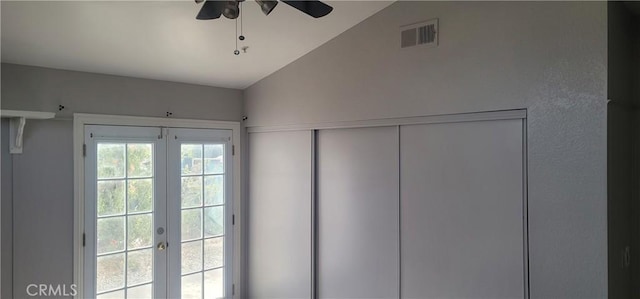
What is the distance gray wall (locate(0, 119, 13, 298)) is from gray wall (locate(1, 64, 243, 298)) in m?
0.01

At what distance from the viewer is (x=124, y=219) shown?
340 cm

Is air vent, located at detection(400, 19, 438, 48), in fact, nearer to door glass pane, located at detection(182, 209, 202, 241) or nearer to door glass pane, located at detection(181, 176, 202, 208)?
door glass pane, located at detection(181, 176, 202, 208)

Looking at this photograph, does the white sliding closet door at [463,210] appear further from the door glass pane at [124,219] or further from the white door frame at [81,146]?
the door glass pane at [124,219]

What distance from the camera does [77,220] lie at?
A: 3143 millimetres

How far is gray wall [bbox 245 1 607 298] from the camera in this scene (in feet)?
6.33

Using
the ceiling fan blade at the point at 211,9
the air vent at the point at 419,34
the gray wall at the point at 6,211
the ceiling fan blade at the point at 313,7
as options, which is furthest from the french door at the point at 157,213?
the ceiling fan blade at the point at 313,7

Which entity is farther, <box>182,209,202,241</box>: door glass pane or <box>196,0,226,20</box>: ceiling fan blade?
<box>182,209,202,241</box>: door glass pane

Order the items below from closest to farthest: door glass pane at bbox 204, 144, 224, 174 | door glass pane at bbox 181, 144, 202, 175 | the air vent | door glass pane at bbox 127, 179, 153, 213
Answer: the air vent, door glass pane at bbox 127, 179, 153, 213, door glass pane at bbox 181, 144, 202, 175, door glass pane at bbox 204, 144, 224, 174

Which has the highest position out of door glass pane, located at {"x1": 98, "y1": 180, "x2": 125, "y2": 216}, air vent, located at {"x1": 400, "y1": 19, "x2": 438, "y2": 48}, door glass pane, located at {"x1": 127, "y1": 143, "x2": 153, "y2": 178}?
air vent, located at {"x1": 400, "y1": 19, "x2": 438, "y2": 48}

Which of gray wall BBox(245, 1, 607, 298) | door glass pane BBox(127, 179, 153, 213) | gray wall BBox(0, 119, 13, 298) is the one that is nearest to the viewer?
gray wall BBox(245, 1, 607, 298)

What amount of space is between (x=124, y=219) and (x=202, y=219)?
740 millimetres

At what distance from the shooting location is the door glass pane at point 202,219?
12.5 feet
